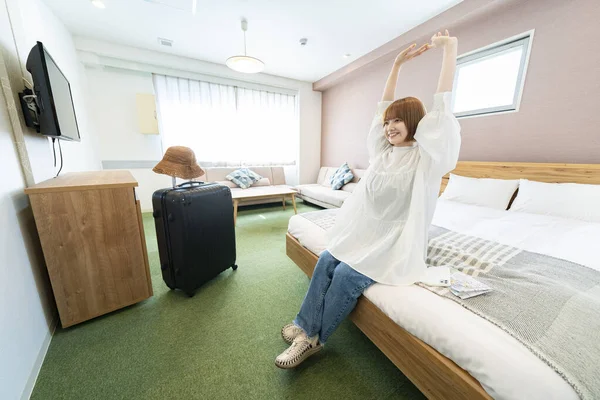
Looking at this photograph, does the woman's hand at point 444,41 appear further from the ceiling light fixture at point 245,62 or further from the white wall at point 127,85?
the white wall at point 127,85

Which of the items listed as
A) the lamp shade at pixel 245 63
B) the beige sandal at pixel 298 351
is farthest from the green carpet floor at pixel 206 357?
the lamp shade at pixel 245 63

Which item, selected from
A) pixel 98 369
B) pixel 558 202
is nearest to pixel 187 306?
pixel 98 369

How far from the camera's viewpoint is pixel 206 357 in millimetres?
1052

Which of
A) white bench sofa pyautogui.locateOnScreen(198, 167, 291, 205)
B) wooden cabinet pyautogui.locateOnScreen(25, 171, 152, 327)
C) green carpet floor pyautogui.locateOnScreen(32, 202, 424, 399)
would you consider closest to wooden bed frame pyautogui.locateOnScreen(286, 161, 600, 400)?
green carpet floor pyautogui.locateOnScreen(32, 202, 424, 399)

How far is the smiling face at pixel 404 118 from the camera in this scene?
921mm

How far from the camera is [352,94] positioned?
379cm

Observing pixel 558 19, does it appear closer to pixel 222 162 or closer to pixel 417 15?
pixel 417 15

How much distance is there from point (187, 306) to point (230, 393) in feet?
2.25

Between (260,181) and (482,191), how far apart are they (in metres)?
3.21

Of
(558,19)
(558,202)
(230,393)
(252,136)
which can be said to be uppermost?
(558,19)

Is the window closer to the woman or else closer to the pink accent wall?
the pink accent wall

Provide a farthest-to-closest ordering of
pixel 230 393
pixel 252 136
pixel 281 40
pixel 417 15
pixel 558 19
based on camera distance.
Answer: pixel 252 136 < pixel 281 40 < pixel 417 15 < pixel 558 19 < pixel 230 393

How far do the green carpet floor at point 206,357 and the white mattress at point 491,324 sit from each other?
448 millimetres

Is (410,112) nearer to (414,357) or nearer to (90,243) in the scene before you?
(414,357)
